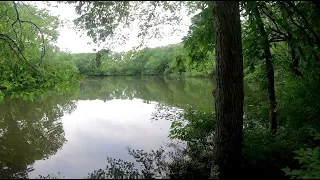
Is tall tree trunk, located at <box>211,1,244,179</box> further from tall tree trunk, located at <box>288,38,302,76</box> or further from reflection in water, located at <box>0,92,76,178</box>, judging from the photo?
reflection in water, located at <box>0,92,76,178</box>

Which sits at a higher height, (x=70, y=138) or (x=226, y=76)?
(x=226, y=76)

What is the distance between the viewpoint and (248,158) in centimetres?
567

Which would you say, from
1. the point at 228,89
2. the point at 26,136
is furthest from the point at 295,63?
the point at 26,136

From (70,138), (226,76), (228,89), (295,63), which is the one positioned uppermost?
(295,63)

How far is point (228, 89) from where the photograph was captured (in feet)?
15.6

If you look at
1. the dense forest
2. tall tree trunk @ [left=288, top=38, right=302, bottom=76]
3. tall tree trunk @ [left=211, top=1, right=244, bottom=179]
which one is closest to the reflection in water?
the dense forest

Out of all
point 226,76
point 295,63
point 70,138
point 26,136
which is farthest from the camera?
point 26,136

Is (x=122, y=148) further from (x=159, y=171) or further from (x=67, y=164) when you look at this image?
(x=159, y=171)

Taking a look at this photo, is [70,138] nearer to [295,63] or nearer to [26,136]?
[26,136]

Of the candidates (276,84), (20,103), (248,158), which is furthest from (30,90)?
(20,103)

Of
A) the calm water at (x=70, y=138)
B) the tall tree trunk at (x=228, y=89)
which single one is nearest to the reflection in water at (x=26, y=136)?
the calm water at (x=70, y=138)

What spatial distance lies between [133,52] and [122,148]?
14.8 ft

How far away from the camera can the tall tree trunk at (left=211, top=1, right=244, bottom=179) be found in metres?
4.59

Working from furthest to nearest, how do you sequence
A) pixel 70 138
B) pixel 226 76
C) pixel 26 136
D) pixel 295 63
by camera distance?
pixel 26 136, pixel 70 138, pixel 295 63, pixel 226 76
